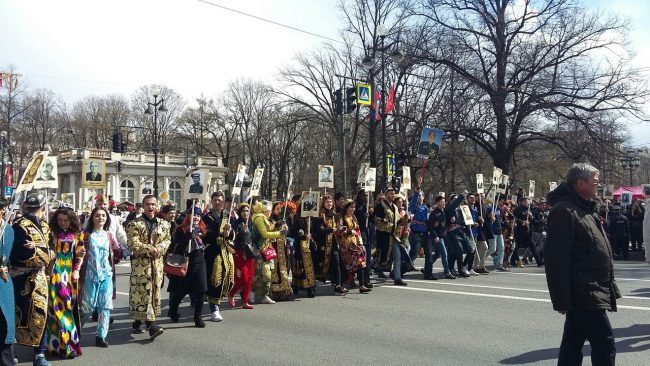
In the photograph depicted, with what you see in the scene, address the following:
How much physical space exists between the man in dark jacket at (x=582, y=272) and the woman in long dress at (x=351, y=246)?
6463mm

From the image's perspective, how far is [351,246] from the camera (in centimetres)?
1092

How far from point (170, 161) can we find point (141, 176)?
4.01 meters

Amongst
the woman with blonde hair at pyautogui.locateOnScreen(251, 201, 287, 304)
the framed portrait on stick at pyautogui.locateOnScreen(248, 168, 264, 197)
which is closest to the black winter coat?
the woman with blonde hair at pyautogui.locateOnScreen(251, 201, 287, 304)

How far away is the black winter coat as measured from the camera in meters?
4.33

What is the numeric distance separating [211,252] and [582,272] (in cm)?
560

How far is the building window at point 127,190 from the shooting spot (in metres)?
71.1

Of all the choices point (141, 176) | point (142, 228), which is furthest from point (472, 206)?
point (141, 176)

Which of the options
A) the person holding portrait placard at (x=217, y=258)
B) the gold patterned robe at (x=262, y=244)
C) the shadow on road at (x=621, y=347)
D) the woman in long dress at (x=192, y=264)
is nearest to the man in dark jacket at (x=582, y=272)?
the shadow on road at (x=621, y=347)

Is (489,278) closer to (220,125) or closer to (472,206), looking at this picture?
(472,206)

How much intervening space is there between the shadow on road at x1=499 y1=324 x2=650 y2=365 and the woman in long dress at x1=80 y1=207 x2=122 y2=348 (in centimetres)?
447

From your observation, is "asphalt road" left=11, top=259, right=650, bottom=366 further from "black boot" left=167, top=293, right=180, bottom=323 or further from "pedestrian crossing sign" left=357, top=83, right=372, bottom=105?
"pedestrian crossing sign" left=357, top=83, right=372, bottom=105

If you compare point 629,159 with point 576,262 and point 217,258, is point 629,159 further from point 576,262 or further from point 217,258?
point 576,262

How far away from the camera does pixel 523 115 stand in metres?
27.1

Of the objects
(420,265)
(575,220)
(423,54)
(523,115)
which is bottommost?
(420,265)
